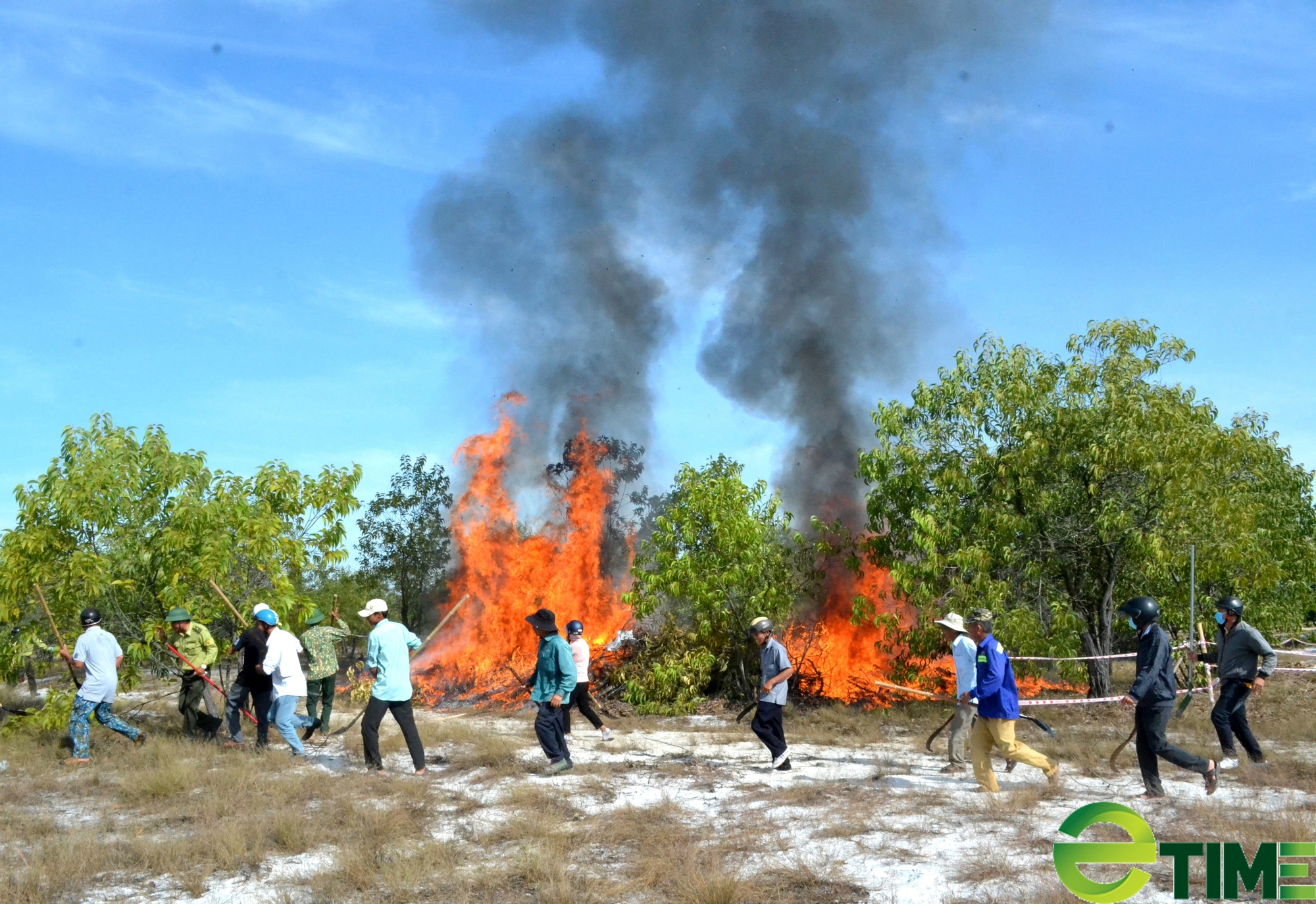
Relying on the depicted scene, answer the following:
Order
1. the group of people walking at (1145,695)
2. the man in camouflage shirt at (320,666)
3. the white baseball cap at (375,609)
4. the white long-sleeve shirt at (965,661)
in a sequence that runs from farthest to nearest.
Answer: the man in camouflage shirt at (320,666) < the white baseball cap at (375,609) < the white long-sleeve shirt at (965,661) < the group of people walking at (1145,695)

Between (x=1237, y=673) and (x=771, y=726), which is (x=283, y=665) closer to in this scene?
(x=771, y=726)

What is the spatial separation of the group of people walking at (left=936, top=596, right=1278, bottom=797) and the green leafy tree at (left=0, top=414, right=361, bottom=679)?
334 inches

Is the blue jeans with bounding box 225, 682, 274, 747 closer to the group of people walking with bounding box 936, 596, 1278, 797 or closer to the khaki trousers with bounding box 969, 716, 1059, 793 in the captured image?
the group of people walking with bounding box 936, 596, 1278, 797

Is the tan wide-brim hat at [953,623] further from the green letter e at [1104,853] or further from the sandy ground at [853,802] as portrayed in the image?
the green letter e at [1104,853]

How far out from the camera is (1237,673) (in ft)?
32.1

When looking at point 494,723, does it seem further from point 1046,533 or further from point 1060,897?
point 1060,897

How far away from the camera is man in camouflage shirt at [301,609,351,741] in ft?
40.8

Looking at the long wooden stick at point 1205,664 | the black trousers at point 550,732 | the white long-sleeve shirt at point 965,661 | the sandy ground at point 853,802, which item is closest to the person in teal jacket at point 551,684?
the black trousers at point 550,732

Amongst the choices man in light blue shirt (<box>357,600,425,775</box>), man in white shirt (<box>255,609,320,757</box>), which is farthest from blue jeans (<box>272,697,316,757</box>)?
man in light blue shirt (<box>357,600,425,775</box>)

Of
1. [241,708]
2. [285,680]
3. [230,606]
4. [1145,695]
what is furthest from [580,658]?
[1145,695]

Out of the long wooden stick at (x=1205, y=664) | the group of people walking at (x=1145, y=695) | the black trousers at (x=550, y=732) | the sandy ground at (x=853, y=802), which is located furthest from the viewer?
the long wooden stick at (x=1205, y=664)

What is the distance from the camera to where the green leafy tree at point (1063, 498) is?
14727 mm

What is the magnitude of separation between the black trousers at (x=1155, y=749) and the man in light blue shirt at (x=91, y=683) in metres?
10.4

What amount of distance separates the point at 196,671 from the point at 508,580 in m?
9.34
